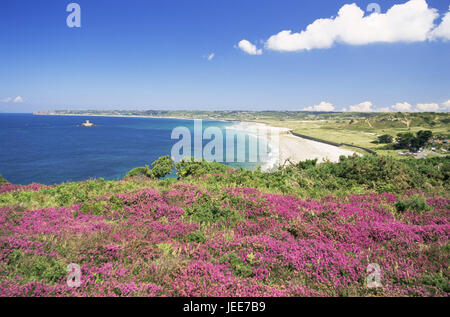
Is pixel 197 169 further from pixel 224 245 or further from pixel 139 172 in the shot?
pixel 224 245

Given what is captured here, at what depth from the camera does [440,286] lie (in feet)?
12.3

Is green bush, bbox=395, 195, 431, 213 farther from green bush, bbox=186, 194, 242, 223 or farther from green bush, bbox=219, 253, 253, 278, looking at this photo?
green bush, bbox=219, 253, 253, 278

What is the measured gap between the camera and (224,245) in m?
5.46

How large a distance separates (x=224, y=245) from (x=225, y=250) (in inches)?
6.7

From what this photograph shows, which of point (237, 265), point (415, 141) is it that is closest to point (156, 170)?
point (237, 265)

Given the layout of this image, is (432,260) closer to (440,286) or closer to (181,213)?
(440,286)

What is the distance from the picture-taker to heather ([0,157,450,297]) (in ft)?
12.9

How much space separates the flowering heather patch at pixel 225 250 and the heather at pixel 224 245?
2 centimetres

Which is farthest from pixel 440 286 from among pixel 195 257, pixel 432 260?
pixel 195 257

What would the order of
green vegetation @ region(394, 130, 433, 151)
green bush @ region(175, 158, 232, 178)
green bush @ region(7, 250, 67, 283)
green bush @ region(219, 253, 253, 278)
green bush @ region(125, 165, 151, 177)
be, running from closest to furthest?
green bush @ region(7, 250, 67, 283)
green bush @ region(219, 253, 253, 278)
green bush @ region(175, 158, 232, 178)
green bush @ region(125, 165, 151, 177)
green vegetation @ region(394, 130, 433, 151)

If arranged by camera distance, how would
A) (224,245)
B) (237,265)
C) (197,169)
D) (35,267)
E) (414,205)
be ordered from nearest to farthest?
(35,267) → (237,265) → (224,245) → (414,205) → (197,169)

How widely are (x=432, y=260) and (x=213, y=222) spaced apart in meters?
5.32

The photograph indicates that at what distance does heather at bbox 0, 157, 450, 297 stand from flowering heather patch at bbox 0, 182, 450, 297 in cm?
2

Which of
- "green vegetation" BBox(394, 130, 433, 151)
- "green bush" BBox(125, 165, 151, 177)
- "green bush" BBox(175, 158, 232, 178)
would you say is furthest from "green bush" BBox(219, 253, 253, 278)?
"green vegetation" BBox(394, 130, 433, 151)
